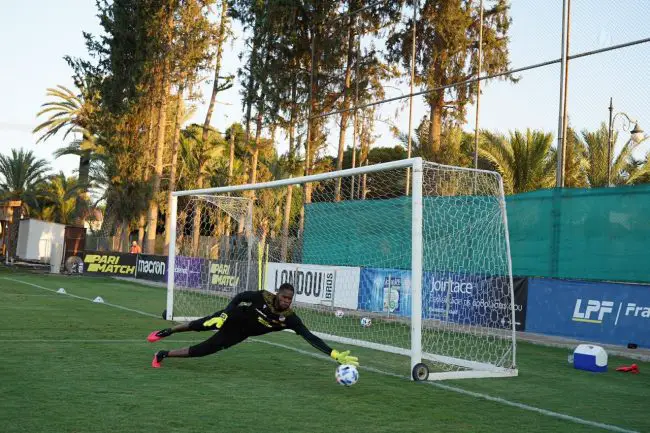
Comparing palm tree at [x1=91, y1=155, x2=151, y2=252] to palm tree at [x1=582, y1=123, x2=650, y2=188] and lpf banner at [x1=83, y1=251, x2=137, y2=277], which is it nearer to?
lpf banner at [x1=83, y1=251, x2=137, y2=277]

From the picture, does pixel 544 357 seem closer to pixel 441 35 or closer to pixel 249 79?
pixel 441 35

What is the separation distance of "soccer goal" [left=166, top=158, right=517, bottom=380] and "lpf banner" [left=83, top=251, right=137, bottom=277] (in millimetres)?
8022

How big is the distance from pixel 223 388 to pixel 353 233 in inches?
547

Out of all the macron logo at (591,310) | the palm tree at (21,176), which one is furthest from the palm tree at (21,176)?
the macron logo at (591,310)

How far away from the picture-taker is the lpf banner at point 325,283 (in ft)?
70.4

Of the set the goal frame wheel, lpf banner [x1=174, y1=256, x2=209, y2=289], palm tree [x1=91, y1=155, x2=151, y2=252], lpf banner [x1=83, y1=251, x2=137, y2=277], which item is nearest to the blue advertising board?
the goal frame wheel

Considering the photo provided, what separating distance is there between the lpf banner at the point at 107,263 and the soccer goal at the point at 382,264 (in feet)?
26.3

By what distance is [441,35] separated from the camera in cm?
2931

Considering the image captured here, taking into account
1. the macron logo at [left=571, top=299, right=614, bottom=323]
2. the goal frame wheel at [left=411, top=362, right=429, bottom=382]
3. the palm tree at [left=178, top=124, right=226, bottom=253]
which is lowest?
the goal frame wheel at [left=411, top=362, right=429, bottom=382]

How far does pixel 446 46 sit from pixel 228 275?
11.8 metres

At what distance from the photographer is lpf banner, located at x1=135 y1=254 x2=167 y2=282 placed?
112 ft

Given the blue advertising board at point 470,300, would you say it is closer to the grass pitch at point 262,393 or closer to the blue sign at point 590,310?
the blue sign at point 590,310

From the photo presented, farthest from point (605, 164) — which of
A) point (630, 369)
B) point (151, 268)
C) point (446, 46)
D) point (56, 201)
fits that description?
point (56, 201)

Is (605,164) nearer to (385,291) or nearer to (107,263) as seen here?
(385,291)
